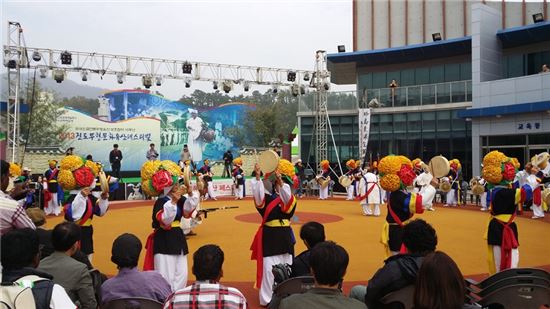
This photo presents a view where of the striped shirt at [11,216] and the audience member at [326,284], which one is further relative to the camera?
the striped shirt at [11,216]

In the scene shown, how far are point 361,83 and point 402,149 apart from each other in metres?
5.59

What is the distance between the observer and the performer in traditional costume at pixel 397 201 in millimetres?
6145

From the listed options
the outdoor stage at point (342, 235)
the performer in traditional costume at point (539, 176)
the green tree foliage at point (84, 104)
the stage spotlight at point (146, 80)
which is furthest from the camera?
the green tree foliage at point (84, 104)

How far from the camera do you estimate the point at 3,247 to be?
269cm

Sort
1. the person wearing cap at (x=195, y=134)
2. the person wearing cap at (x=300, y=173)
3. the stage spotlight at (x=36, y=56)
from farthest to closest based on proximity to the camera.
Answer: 1. the person wearing cap at (x=195, y=134)
2. the person wearing cap at (x=300, y=173)
3. the stage spotlight at (x=36, y=56)

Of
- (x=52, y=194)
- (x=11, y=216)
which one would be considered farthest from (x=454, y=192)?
(x=11, y=216)

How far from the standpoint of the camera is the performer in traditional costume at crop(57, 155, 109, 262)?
20.1 feet

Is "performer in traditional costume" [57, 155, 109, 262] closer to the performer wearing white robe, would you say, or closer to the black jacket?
the black jacket

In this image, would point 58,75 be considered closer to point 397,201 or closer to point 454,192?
point 454,192

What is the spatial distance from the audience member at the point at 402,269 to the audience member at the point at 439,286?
1.49 feet

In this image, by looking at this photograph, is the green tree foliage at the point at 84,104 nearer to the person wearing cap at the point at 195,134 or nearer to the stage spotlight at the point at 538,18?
the person wearing cap at the point at 195,134

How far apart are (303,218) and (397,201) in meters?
8.03

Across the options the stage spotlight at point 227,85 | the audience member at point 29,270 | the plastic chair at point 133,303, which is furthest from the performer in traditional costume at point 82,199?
the stage spotlight at point 227,85

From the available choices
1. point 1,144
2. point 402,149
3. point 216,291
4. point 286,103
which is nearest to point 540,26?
point 402,149
